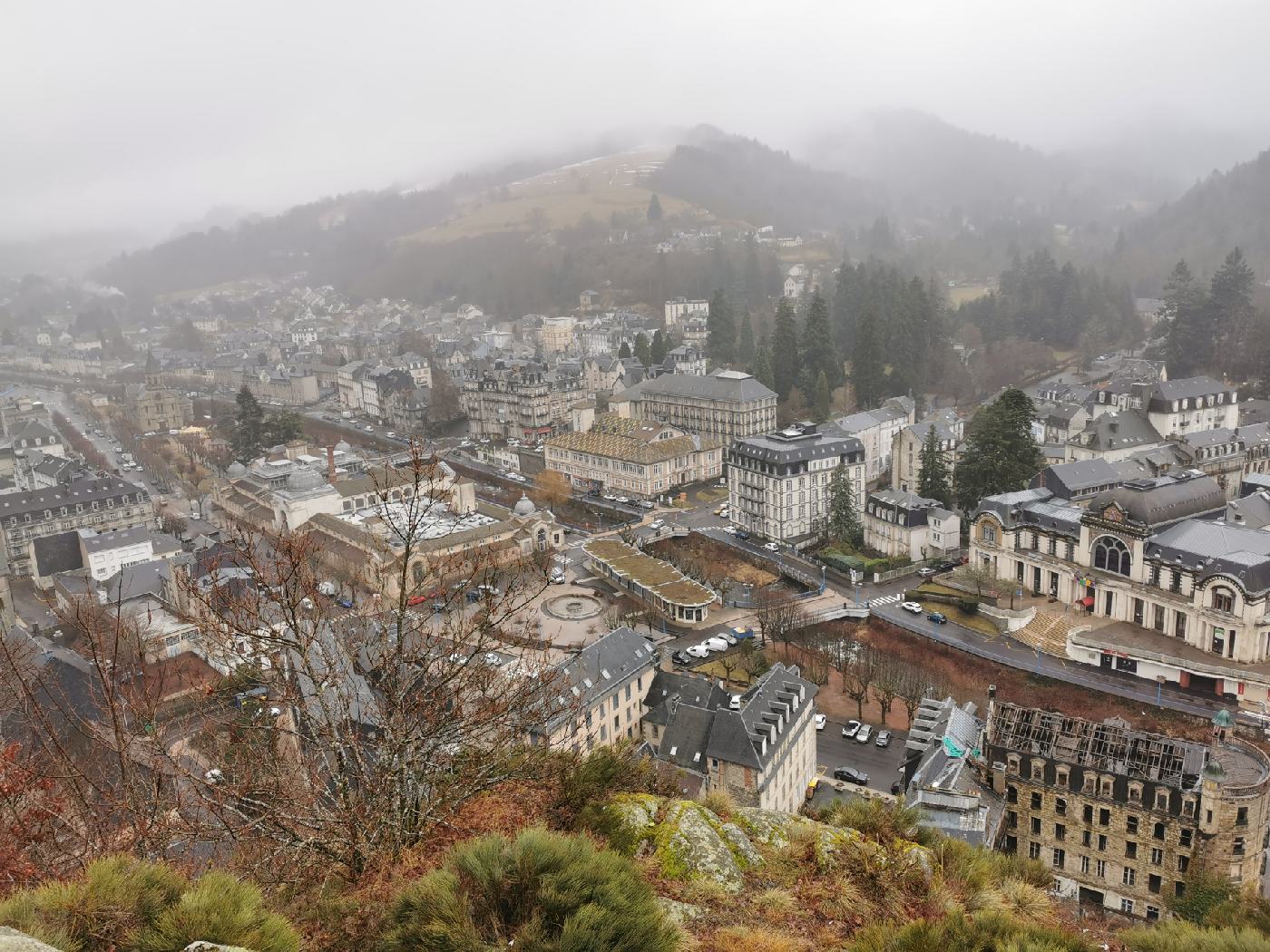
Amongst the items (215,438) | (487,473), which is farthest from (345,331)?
(487,473)

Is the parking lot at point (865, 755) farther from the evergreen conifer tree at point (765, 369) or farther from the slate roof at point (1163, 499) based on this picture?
the evergreen conifer tree at point (765, 369)

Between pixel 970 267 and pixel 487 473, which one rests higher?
pixel 970 267

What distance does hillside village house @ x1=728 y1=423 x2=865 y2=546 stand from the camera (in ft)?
194

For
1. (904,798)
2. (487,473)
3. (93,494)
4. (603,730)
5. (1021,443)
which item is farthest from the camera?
(487,473)

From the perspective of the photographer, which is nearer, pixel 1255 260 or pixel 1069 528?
pixel 1069 528

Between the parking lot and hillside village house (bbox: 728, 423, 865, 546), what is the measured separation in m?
20.2

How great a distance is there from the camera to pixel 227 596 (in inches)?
521

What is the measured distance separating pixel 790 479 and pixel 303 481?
3478 centimetres

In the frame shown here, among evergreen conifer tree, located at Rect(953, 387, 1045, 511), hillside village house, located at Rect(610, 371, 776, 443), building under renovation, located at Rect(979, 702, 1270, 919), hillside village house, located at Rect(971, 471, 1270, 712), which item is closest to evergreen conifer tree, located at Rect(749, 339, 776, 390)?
hillside village house, located at Rect(610, 371, 776, 443)

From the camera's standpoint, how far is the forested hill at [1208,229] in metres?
118

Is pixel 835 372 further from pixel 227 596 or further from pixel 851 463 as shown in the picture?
pixel 227 596

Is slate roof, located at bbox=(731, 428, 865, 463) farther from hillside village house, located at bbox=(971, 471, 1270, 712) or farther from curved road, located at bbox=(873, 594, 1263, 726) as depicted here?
curved road, located at bbox=(873, 594, 1263, 726)

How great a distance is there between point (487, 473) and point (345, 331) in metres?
109

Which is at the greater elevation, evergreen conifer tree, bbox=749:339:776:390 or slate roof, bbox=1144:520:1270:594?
evergreen conifer tree, bbox=749:339:776:390
